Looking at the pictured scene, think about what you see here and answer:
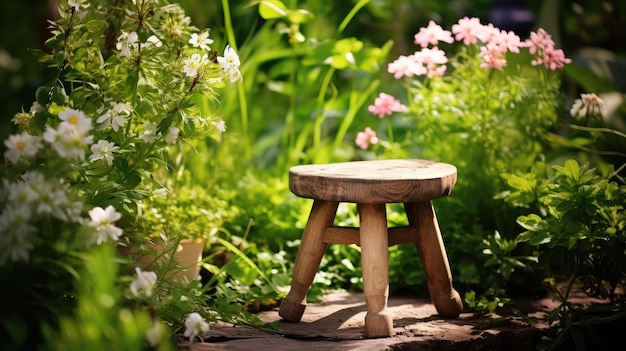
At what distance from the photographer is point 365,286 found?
221 cm

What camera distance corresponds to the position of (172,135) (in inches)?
83.7

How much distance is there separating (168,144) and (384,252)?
2.33ft

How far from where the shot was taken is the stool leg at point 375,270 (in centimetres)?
219

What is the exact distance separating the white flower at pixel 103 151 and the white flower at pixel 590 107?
1.64 m

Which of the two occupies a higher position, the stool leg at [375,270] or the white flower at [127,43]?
the white flower at [127,43]

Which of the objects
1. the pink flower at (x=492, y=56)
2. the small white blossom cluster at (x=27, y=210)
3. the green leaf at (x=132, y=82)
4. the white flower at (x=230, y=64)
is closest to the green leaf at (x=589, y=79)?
the pink flower at (x=492, y=56)

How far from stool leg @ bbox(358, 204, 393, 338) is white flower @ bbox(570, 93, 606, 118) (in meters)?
0.96

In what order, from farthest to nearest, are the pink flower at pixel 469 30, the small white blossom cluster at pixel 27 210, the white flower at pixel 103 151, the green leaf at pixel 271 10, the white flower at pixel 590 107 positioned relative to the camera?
the green leaf at pixel 271 10 < the pink flower at pixel 469 30 < the white flower at pixel 590 107 < the white flower at pixel 103 151 < the small white blossom cluster at pixel 27 210

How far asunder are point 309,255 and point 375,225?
27 centimetres

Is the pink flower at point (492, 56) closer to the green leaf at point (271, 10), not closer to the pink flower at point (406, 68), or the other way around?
the pink flower at point (406, 68)

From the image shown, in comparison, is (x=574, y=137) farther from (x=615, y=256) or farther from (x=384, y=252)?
(x=384, y=252)

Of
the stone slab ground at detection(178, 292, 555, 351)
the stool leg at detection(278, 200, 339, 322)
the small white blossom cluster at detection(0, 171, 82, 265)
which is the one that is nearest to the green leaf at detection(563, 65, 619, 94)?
the stone slab ground at detection(178, 292, 555, 351)

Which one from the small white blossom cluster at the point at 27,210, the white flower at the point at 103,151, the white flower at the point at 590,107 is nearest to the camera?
the small white blossom cluster at the point at 27,210

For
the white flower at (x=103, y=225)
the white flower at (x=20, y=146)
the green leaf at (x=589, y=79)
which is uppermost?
the green leaf at (x=589, y=79)
